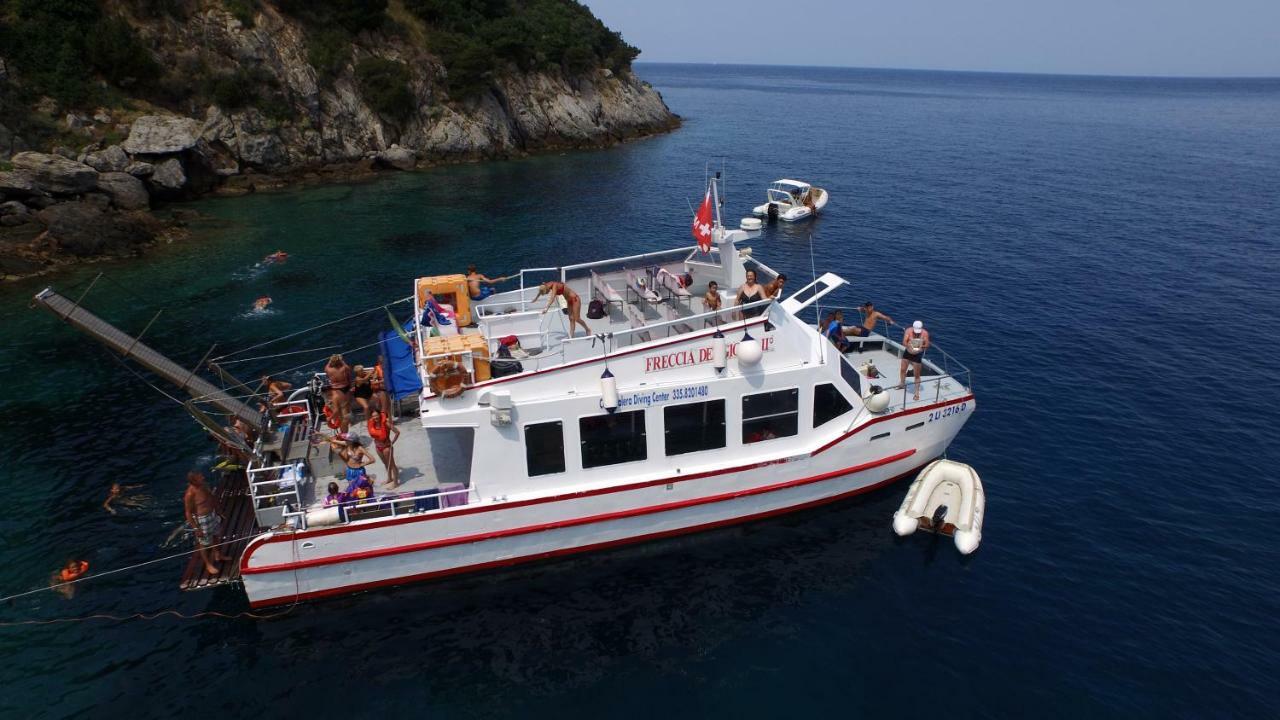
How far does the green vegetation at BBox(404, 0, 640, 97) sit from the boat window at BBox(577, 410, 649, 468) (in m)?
56.9

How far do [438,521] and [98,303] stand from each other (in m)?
25.1

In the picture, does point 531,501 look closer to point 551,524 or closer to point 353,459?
point 551,524

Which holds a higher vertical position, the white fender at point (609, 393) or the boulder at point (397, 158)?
the boulder at point (397, 158)

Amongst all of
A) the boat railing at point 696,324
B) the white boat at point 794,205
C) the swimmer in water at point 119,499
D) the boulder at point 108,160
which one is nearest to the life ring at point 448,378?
the boat railing at point 696,324

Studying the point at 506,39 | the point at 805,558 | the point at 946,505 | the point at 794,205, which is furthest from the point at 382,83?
the point at 946,505

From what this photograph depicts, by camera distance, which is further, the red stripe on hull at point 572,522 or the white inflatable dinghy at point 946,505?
the white inflatable dinghy at point 946,505

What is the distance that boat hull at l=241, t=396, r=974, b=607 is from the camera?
45.3 feet

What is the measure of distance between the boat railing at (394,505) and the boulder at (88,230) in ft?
98.2

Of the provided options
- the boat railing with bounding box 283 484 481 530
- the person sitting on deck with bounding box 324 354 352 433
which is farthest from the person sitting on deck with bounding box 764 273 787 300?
the person sitting on deck with bounding box 324 354 352 433

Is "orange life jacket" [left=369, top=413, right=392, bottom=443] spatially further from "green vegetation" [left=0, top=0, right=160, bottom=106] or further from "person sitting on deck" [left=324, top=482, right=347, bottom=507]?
"green vegetation" [left=0, top=0, right=160, bottom=106]

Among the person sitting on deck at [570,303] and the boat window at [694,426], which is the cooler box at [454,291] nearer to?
the person sitting on deck at [570,303]

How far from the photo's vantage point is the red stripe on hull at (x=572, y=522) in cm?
1384

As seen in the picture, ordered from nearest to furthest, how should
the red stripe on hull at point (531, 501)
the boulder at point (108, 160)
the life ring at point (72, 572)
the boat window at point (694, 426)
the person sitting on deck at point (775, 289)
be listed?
the red stripe on hull at point (531, 501) < the life ring at point (72, 572) < the boat window at point (694, 426) < the person sitting on deck at point (775, 289) < the boulder at point (108, 160)

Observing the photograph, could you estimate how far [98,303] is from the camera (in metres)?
30.3
